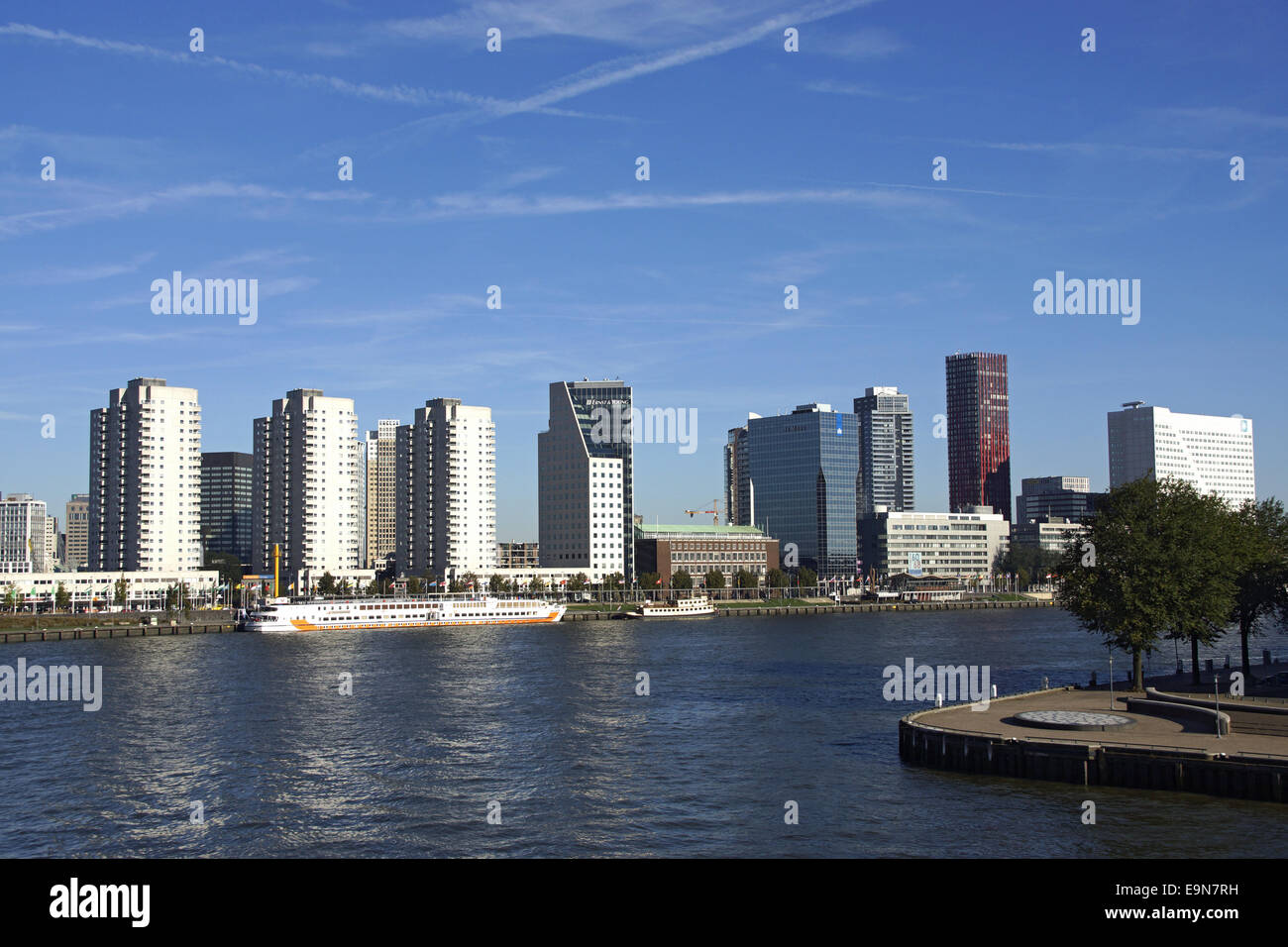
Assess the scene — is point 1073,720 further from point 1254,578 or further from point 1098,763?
point 1254,578

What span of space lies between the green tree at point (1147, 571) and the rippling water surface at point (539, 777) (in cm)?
1327

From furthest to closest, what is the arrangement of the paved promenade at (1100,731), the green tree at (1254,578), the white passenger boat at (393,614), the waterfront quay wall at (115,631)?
Answer: the white passenger boat at (393,614) < the waterfront quay wall at (115,631) < the green tree at (1254,578) < the paved promenade at (1100,731)

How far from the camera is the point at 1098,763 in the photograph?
43.2 metres

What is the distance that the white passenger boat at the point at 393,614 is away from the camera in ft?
570

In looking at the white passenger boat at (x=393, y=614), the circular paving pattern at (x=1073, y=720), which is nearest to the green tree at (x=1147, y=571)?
the circular paving pattern at (x=1073, y=720)

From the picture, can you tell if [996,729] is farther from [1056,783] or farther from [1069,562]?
[1069,562]

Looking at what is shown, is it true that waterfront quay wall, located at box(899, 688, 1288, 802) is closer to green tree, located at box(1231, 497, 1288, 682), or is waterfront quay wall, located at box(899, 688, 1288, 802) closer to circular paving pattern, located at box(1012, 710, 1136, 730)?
circular paving pattern, located at box(1012, 710, 1136, 730)

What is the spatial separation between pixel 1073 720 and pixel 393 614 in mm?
150424

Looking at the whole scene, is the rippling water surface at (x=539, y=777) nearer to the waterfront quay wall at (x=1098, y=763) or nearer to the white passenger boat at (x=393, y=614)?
the waterfront quay wall at (x=1098, y=763)

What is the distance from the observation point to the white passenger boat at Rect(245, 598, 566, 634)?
570 ft

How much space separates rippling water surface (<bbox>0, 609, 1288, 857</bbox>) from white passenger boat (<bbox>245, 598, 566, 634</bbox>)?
2911 inches

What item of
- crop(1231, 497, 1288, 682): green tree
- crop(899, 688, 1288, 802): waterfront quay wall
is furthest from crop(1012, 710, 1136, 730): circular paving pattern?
crop(1231, 497, 1288, 682): green tree

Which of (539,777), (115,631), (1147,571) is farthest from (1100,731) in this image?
(115,631)
